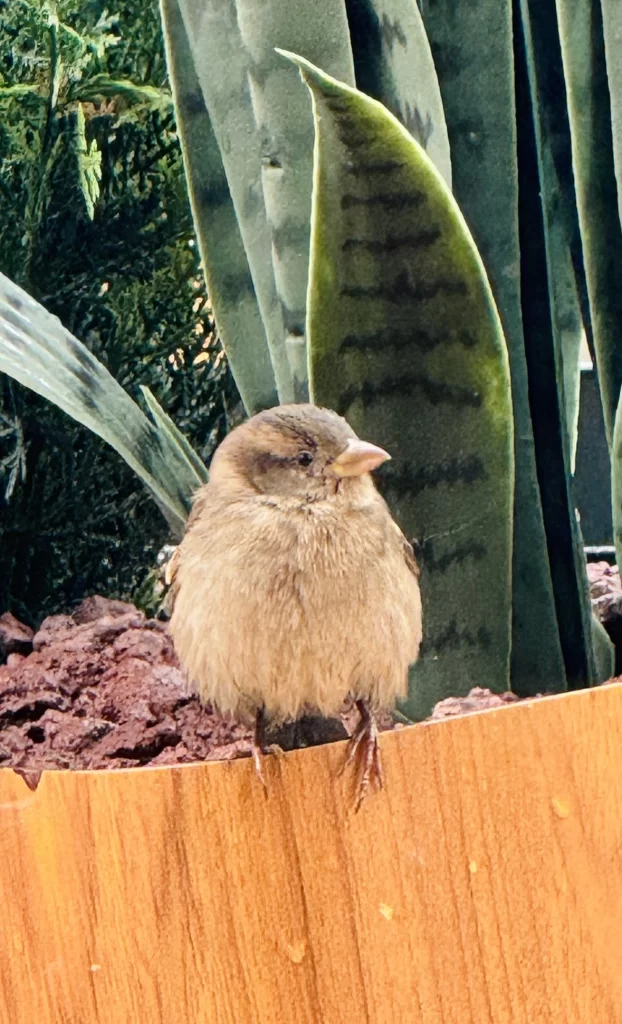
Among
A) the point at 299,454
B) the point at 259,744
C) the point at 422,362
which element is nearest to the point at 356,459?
the point at 299,454

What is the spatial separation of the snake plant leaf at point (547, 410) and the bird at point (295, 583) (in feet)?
0.84

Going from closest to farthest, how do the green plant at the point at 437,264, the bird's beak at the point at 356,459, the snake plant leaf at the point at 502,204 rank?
the bird's beak at the point at 356,459 < the green plant at the point at 437,264 < the snake plant leaf at the point at 502,204

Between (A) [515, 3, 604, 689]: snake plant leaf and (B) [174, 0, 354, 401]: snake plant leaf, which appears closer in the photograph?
(B) [174, 0, 354, 401]: snake plant leaf

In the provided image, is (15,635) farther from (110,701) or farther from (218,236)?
(218,236)

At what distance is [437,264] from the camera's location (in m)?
1.02

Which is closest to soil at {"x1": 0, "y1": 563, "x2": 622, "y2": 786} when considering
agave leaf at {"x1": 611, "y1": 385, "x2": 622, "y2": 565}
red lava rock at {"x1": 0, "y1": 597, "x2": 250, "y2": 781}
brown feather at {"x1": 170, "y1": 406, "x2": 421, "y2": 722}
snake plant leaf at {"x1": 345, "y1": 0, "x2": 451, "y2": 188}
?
red lava rock at {"x1": 0, "y1": 597, "x2": 250, "y2": 781}

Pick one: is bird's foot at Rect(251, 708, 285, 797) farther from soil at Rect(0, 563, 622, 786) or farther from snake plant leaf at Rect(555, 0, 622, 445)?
snake plant leaf at Rect(555, 0, 622, 445)

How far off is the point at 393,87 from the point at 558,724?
636 millimetres

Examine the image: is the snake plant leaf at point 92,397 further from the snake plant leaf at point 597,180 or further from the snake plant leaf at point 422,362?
the snake plant leaf at point 597,180

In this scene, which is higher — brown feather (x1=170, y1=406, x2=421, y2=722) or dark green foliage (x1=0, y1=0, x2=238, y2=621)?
dark green foliage (x1=0, y1=0, x2=238, y2=621)

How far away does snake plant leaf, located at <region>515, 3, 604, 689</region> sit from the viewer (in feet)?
3.77

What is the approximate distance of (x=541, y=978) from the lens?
1.05 metres

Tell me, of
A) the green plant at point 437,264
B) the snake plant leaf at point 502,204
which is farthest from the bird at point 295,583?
the snake plant leaf at point 502,204

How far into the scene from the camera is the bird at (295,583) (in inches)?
36.3
